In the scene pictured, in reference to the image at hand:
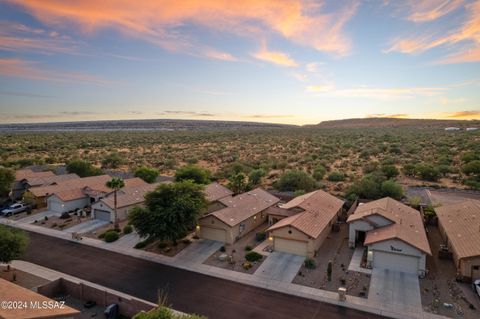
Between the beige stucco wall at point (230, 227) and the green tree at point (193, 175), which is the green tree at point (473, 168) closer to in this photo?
the beige stucco wall at point (230, 227)

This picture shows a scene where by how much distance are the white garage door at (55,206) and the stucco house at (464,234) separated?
4826 centimetres

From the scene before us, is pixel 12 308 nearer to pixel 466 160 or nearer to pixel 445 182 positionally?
pixel 445 182

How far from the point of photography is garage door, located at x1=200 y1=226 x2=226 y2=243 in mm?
35469

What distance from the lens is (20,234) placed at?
28.5m

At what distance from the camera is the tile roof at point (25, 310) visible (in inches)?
626

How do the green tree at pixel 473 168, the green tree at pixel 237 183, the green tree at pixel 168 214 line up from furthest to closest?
1. the green tree at pixel 473 168
2. the green tree at pixel 237 183
3. the green tree at pixel 168 214

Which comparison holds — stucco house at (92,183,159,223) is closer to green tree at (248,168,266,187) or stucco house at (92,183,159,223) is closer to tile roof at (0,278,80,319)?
green tree at (248,168,266,187)

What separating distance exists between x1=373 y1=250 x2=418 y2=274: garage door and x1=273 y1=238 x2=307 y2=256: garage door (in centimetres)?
642

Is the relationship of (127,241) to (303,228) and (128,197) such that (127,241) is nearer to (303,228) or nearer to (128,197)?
(128,197)

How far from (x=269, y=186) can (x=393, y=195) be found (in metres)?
21.1

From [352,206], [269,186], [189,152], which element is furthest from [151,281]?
[189,152]

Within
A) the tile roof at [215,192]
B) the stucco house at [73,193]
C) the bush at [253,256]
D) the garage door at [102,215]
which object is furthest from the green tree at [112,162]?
the bush at [253,256]

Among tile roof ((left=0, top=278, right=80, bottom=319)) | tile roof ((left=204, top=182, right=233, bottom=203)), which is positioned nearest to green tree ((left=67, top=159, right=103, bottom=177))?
tile roof ((left=204, top=182, right=233, bottom=203))

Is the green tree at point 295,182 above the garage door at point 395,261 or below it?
above
